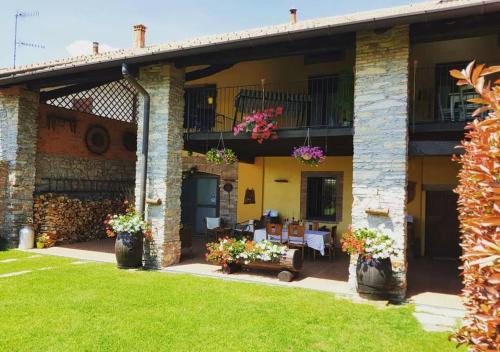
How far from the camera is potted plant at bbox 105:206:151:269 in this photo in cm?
767

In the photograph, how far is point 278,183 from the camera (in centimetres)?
1176

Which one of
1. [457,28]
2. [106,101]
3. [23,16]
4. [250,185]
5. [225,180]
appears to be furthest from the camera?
[23,16]

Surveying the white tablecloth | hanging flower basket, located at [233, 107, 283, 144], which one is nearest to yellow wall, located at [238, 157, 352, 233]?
the white tablecloth

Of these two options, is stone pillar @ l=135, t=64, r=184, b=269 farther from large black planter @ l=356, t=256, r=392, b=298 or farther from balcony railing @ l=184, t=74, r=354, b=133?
large black planter @ l=356, t=256, r=392, b=298

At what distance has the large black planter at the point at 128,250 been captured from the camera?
7.66 m

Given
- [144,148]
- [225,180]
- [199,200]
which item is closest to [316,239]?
[144,148]

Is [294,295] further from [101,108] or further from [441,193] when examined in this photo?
[101,108]

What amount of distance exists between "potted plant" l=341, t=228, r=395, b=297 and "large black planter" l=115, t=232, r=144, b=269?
432cm

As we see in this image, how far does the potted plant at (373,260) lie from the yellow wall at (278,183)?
4.82 metres

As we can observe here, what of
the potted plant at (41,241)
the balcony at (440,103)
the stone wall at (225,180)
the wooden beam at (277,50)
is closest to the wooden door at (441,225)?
the balcony at (440,103)

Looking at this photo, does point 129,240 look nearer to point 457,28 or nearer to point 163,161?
point 163,161

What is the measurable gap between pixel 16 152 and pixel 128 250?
481 cm

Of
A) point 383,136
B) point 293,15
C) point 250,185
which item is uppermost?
point 293,15

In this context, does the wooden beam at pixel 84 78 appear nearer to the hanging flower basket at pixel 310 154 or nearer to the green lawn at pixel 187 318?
the hanging flower basket at pixel 310 154
